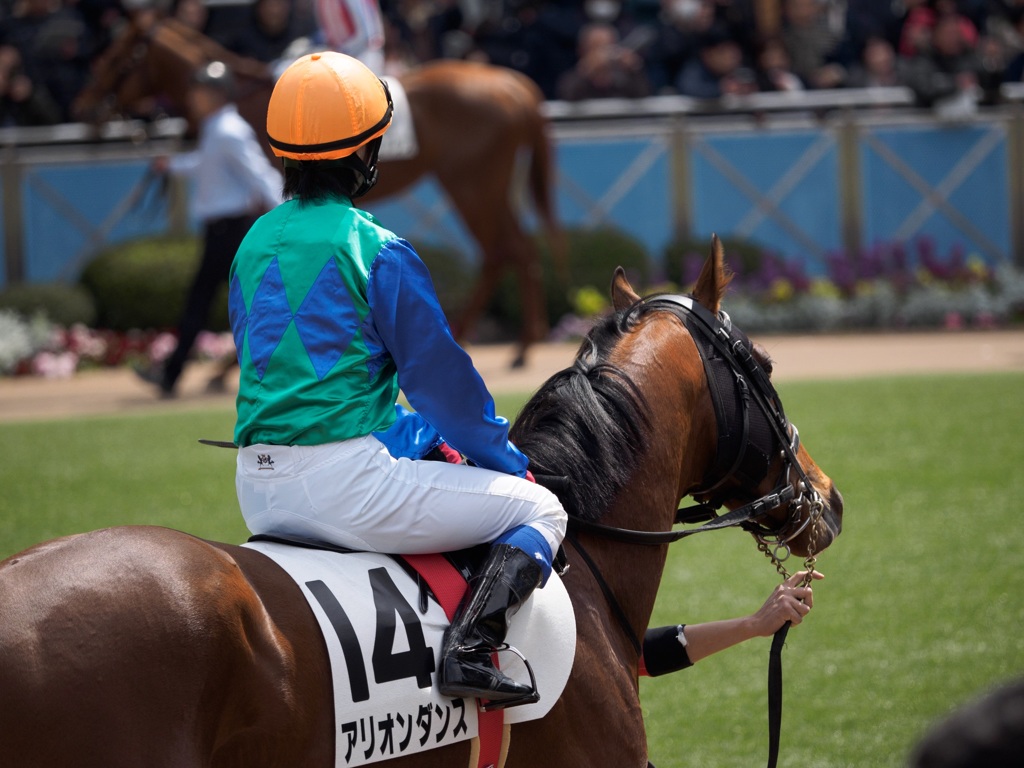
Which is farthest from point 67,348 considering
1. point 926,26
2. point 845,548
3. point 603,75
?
point 926,26

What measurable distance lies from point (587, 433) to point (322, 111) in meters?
0.85

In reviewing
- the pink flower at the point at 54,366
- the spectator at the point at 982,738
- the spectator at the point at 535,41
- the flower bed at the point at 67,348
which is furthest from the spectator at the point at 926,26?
the spectator at the point at 982,738

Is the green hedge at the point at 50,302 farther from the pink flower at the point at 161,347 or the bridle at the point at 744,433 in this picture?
the bridle at the point at 744,433

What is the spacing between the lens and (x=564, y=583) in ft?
8.80

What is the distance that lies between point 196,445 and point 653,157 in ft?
22.3

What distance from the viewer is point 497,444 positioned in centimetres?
247

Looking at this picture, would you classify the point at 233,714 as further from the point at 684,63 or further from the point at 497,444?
the point at 684,63

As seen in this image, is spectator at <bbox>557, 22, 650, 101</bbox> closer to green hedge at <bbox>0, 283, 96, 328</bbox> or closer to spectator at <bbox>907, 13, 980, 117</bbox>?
spectator at <bbox>907, 13, 980, 117</bbox>

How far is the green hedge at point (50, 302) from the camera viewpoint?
40.7 ft

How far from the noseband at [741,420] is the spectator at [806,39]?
1256cm

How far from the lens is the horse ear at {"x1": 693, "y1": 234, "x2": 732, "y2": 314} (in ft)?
9.35

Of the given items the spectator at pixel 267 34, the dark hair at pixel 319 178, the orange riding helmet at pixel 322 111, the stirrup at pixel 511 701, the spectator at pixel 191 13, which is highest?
the orange riding helmet at pixel 322 111

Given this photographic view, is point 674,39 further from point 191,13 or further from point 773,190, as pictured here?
point 191,13

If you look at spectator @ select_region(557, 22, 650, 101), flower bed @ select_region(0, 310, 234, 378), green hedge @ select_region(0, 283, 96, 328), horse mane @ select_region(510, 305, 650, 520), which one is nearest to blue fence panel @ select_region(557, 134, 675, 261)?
spectator @ select_region(557, 22, 650, 101)
